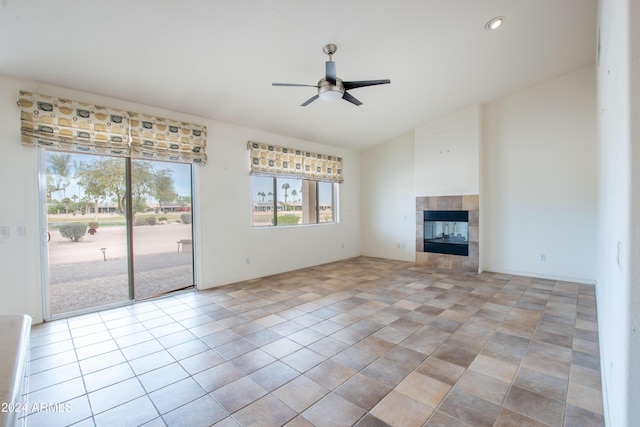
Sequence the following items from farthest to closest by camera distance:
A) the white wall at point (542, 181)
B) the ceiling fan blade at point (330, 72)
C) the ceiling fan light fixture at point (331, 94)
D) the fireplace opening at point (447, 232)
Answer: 1. the fireplace opening at point (447, 232)
2. the white wall at point (542, 181)
3. the ceiling fan light fixture at point (331, 94)
4. the ceiling fan blade at point (330, 72)

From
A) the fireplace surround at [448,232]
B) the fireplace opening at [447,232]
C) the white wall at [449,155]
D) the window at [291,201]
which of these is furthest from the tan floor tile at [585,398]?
the window at [291,201]

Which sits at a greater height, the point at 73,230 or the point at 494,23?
the point at 494,23

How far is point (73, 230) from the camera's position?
3775 millimetres

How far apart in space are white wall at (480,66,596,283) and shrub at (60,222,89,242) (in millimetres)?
6618

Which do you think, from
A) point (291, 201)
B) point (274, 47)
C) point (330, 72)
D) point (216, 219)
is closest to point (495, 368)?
point (330, 72)

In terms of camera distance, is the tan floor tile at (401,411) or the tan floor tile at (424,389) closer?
the tan floor tile at (401,411)

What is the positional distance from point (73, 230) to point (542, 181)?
7.35m

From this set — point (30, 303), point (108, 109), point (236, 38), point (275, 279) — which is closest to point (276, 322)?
point (275, 279)

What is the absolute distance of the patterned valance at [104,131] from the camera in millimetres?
3365

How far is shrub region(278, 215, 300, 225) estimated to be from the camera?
6.11 metres

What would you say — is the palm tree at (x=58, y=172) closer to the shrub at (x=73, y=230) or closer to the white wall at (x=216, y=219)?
the white wall at (x=216, y=219)

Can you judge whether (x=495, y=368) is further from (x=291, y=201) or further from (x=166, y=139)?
(x=166, y=139)

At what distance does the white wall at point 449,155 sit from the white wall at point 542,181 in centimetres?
29

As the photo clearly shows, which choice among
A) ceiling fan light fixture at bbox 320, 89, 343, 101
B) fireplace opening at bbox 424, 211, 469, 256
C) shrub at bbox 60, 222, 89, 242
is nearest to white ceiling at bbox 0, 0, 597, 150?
ceiling fan light fixture at bbox 320, 89, 343, 101
